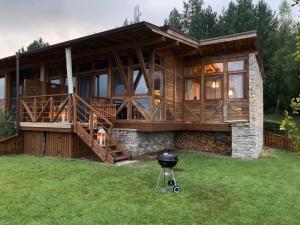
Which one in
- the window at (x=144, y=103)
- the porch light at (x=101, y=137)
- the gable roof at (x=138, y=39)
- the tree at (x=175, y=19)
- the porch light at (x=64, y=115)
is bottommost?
the porch light at (x=101, y=137)

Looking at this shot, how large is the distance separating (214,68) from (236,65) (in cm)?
92

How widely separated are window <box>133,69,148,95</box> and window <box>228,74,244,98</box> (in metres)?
3.47

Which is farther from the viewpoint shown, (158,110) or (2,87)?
(2,87)

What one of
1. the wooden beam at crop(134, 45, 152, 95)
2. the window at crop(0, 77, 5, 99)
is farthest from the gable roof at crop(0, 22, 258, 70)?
the window at crop(0, 77, 5, 99)

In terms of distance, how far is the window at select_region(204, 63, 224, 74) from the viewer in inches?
469

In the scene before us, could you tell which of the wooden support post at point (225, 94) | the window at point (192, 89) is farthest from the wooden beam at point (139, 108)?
the wooden support post at point (225, 94)

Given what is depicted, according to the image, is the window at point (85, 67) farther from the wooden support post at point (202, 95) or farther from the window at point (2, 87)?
the window at point (2, 87)

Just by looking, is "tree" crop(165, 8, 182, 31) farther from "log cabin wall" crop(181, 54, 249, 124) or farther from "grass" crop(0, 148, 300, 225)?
"grass" crop(0, 148, 300, 225)

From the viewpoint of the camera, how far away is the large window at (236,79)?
1143cm

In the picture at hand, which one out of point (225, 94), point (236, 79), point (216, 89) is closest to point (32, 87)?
point (216, 89)

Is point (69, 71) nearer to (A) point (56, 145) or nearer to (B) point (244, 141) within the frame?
(A) point (56, 145)

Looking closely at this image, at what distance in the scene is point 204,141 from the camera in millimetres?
12453

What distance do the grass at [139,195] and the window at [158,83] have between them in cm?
325

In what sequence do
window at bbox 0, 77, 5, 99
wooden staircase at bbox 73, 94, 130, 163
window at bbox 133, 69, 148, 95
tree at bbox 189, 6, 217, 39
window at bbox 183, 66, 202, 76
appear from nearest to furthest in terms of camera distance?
wooden staircase at bbox 73, 94, 130, 163, window at bbox 133, 69, 148, 95, window at bbox 183, 66, 202, 76, window at bbox 0, 77, 5, 99, tree at bbox 189, 6, 217, 39
